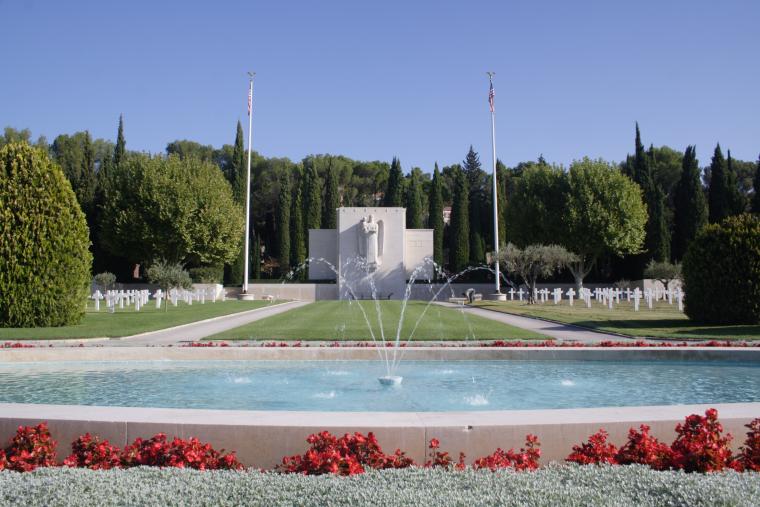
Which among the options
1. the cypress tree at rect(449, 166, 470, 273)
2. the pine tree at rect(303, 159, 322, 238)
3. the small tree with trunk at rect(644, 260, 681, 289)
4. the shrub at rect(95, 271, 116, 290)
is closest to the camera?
the shrub at rect(95, 271, 116, 290)

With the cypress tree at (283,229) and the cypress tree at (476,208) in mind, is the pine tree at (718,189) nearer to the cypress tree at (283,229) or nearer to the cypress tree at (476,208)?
the cypress tree at (476,208)

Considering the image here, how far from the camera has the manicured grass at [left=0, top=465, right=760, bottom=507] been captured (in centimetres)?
385

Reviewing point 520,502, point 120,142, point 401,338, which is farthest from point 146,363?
point 120,142

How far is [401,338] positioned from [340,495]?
1202 centimetres

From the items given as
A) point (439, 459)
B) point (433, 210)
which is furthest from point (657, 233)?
point (439, 459)

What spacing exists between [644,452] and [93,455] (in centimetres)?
428

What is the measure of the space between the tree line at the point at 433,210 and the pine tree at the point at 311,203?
0.10 m

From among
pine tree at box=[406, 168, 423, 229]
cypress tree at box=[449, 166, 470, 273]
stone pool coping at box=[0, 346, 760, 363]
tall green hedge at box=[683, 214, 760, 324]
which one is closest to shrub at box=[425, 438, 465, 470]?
stone pool coping at box=[0, 346, 760, 363]

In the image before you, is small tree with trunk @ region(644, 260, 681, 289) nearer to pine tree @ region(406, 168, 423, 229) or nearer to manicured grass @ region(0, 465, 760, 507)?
pine tree @ region(406, 168, 423, 229)

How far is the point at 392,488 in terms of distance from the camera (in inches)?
159

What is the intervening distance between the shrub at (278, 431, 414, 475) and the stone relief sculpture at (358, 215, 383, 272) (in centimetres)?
4256

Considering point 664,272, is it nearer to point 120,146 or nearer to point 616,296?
point 616,296

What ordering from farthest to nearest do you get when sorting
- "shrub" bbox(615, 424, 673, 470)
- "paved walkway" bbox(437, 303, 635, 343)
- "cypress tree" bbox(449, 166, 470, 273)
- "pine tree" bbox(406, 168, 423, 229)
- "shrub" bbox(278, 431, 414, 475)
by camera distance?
"pine tree" bbox(406, 168, 423, 229)
"cypress tree" bbox(449, 166, 470, 273)
"paved walkway" bbox(437, 303, 635, 343)
"shrub" bbox(615, 424, 673, 470)
"shrub" bbox(278, 431, 414, 475)

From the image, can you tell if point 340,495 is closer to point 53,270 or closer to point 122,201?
point 53,270
